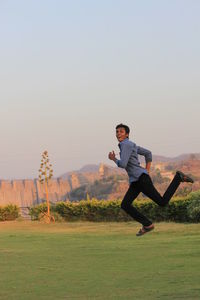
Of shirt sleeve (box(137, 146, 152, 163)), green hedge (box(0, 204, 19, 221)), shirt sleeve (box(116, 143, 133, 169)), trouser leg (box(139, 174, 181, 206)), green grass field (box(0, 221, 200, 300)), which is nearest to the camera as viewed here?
green grass field (box(0, 221, 200, 300))

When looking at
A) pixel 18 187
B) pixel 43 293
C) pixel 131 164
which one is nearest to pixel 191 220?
pixel 131 164

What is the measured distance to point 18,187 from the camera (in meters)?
66.8

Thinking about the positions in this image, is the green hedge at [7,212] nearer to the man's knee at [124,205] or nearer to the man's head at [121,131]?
the man's knee at [124,205]

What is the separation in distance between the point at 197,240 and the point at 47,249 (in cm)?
399

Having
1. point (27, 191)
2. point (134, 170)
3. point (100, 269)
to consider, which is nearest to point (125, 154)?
point (134, 170)

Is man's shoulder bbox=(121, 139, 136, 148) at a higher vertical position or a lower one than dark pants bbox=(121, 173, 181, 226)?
higher

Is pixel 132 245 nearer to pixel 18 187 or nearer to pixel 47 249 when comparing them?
pixel 47 249

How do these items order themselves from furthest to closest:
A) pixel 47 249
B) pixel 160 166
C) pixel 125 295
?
pixel 160 166 < pixel 47 249 < pixel 125 295

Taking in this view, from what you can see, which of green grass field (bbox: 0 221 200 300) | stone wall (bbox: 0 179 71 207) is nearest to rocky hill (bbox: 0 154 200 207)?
stone wall (bbox: 0 179 71 207)

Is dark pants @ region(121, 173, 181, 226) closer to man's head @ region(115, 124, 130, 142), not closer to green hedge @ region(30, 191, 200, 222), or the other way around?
man's head @ region(115, 124, 130, 142)

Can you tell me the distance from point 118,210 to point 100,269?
18843 mm

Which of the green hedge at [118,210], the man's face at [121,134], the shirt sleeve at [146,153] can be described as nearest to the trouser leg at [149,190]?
the shirt sleeve at [146,153]

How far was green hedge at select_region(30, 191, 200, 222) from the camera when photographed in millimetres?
Answer: 26094

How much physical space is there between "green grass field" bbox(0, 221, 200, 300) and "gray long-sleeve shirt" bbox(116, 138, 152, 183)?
161 cm
